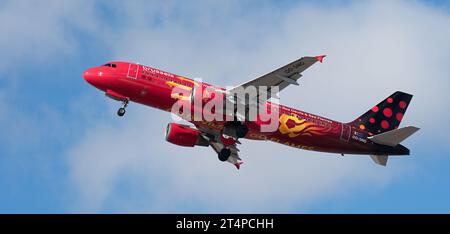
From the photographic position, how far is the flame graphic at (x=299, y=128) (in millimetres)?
61812

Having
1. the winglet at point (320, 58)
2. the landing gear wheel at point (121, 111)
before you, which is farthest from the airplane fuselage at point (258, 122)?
the winglet at point (320, 58)

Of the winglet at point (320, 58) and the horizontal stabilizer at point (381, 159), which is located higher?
the winglet at point (320, 58)

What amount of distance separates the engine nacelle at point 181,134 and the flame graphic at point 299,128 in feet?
26.5

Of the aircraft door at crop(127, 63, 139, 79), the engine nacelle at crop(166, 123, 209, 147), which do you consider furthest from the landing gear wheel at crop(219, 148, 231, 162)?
the aircraft door at crop(127, 63, 139, 79)

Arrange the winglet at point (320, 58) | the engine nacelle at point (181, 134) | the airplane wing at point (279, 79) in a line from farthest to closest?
the engine nacelle at point (181, 134) < the airplane wing at point (279, 79) < the winglet at point (320, 58)

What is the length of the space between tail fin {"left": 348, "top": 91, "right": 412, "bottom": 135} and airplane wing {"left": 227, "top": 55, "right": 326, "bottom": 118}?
11348mm

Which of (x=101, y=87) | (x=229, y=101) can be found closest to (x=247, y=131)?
(x=229, y=101)

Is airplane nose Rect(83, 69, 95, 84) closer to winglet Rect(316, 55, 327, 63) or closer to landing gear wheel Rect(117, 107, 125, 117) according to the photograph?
landing gear wheel Rect(117, 107, 125, 117)

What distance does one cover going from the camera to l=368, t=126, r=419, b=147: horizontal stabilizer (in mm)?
60750

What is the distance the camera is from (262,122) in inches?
2418

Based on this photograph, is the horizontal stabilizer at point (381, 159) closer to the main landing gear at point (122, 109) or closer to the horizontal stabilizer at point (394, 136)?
the horizontal stabilizer at point (394, 136)

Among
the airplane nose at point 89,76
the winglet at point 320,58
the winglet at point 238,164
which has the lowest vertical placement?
the winglet at point 238,164

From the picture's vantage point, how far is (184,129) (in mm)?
64938

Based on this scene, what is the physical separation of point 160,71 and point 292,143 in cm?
1276
